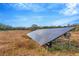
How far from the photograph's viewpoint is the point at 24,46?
244 centimetres

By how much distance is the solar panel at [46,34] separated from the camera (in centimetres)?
243

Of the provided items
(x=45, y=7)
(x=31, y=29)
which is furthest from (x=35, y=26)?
(x=45, y=7)

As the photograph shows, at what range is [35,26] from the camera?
2420 mm

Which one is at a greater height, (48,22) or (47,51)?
(48,22)

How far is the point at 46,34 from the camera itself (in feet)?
8.08

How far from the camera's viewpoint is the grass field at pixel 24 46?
241 cm

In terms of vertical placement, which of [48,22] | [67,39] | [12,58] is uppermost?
[48,22]

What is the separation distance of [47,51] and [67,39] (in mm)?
210

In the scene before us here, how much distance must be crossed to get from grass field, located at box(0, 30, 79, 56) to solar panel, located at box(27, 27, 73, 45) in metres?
0.04

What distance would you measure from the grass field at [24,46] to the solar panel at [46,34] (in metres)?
0.04

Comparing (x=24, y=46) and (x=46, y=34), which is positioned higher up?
(x=46, y=34)

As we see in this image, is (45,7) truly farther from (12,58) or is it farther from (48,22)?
(12,58)

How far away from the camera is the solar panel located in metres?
2.43

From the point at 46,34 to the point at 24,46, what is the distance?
0.23 m
